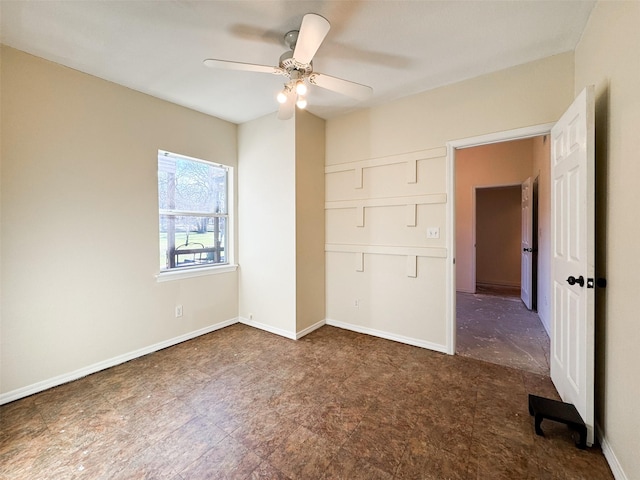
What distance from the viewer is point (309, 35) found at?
4.87 ft

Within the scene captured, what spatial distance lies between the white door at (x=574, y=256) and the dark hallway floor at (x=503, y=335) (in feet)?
1.46

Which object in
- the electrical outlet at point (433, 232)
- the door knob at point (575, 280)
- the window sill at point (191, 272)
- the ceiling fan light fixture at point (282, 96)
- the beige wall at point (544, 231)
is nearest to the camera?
the door knob at point (575, 280)

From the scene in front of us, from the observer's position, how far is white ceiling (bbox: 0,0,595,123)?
5.62 feet

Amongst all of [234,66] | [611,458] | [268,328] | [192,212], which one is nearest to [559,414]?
[611,458]

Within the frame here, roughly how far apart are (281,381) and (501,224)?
5995mm

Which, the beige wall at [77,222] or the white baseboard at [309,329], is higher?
the beige wall at [77,222]

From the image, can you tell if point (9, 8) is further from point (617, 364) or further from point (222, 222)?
point (617, 364)

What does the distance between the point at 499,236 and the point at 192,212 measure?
6170 millimetres

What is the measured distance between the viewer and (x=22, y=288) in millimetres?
2111

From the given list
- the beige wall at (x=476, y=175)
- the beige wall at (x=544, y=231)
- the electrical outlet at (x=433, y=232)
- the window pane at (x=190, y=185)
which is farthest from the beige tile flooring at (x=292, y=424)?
the beige wall at (x=476, y=175)

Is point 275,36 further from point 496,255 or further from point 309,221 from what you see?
point 496,255

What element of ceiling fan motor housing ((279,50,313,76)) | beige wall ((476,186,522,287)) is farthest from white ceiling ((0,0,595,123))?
beige wall ((476,186,522,287))

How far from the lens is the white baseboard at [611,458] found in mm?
1349

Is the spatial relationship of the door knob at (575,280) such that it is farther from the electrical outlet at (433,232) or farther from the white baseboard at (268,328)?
the white baseboard at (268,328)
